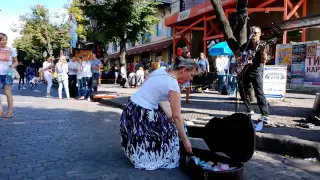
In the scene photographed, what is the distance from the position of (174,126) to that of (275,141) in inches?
74.0

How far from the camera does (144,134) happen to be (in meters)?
3.68

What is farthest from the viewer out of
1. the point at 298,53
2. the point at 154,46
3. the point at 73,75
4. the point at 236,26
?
the point at 154,46

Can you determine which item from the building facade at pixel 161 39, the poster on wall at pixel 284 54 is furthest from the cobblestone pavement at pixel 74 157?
the building facade at pixel 161 39

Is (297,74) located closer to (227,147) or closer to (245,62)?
(245,62)

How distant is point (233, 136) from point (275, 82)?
631cm

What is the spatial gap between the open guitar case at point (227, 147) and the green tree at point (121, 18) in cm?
1763

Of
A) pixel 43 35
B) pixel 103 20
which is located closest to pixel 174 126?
pixel 103 20

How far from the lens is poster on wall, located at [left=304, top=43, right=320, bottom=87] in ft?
41.6

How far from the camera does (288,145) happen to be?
4613 mm

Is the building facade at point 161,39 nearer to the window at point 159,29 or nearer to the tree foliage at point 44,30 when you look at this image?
the window at point 159,29

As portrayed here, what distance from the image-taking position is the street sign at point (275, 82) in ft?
30.8

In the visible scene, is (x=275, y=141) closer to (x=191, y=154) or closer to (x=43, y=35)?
(x=191, y=154)

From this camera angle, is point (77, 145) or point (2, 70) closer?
point (77, 145)

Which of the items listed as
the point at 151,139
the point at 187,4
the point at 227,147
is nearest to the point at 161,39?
the point at 187,4
